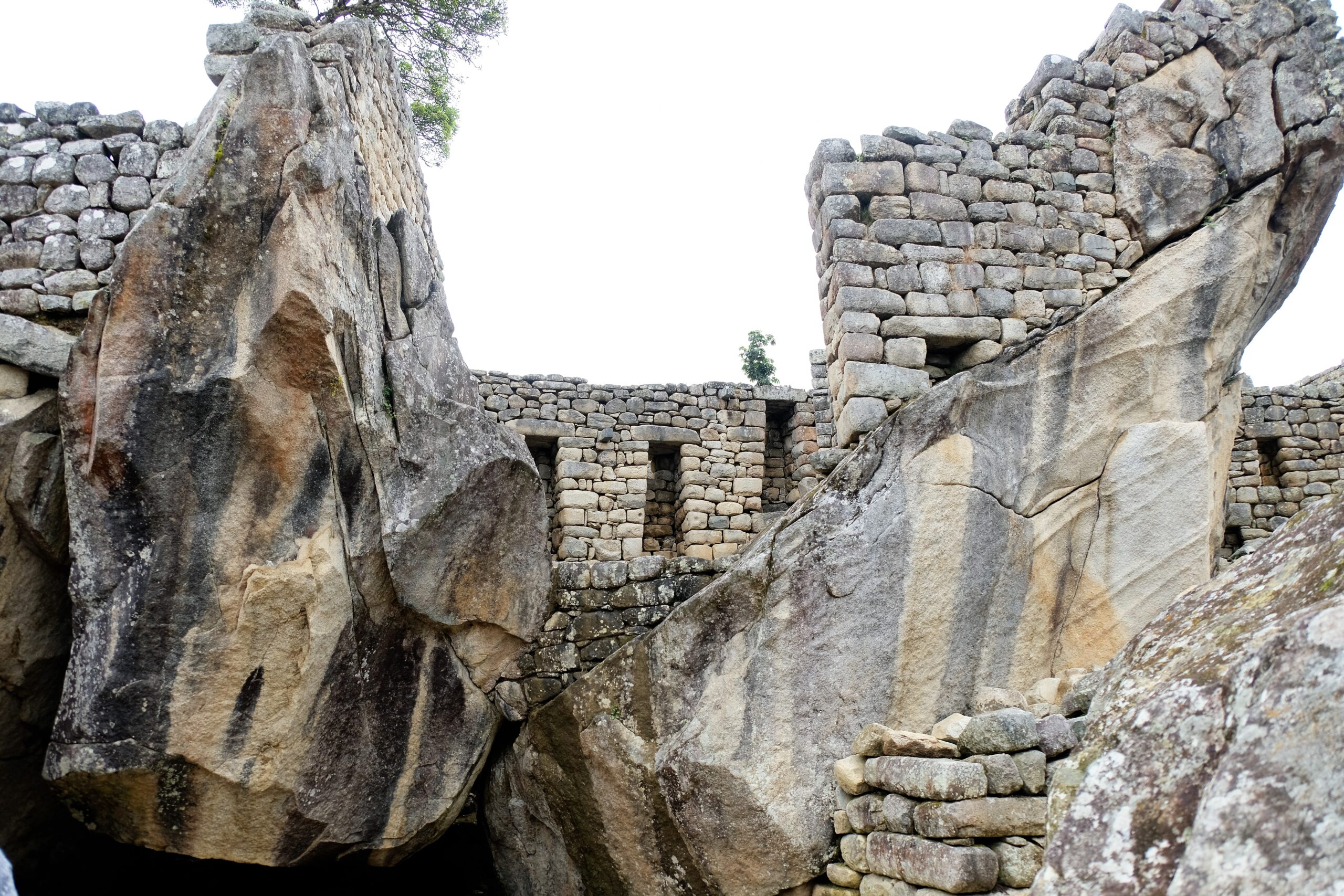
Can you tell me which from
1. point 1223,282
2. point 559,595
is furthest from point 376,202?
point 1223,282

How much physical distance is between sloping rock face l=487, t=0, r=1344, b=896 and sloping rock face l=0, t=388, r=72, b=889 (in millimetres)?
2809

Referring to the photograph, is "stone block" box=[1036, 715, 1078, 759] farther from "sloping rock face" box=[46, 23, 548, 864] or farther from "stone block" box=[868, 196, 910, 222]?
"stone block" box=[868, 196, 910, 222]

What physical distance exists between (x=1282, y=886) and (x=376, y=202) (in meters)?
6.53

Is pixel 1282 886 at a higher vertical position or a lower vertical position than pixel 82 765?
higher

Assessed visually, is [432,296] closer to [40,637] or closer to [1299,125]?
[40,637]

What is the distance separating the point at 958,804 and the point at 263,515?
12.9 feet

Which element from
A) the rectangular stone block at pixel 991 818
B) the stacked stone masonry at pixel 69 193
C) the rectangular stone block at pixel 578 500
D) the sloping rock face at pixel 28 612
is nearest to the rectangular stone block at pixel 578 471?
the rectangular stone block at pixel 578 500

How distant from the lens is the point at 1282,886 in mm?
1720

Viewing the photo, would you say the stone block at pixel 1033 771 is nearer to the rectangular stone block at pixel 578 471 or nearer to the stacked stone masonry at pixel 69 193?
the stacked stone masonry at pixel 69 193

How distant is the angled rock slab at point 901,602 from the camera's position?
5.37 m

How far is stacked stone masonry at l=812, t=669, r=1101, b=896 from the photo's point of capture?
423 cm

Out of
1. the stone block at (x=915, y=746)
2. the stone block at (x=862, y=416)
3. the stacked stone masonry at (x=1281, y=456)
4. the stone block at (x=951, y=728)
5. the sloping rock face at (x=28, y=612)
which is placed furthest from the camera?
the stacked stone masonry at (x=1281, y=456)

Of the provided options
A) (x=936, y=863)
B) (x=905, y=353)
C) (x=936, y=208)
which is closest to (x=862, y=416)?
(x=905, y=353)

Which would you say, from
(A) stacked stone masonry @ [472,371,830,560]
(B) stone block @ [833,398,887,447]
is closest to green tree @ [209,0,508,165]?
(A) stacked stone masonry @ [472,371,830,560]
